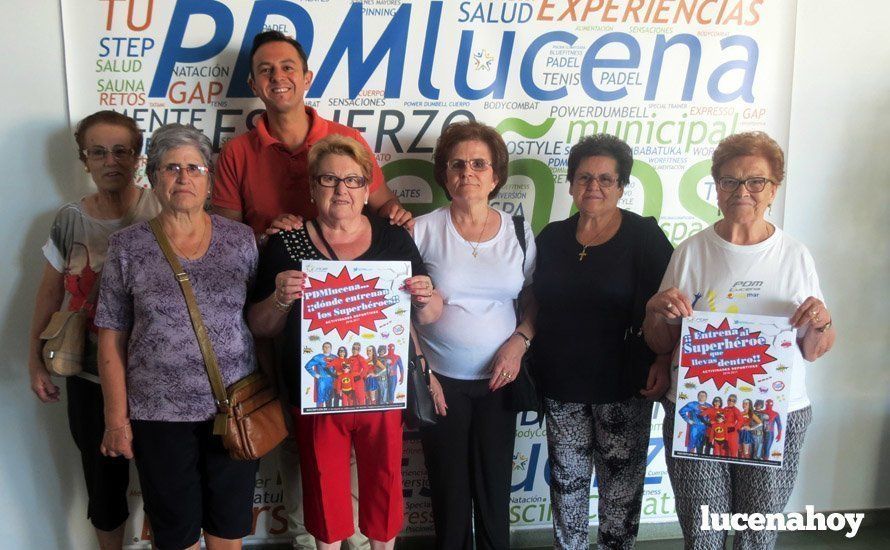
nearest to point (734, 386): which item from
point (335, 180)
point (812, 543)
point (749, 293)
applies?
point (749, 293)

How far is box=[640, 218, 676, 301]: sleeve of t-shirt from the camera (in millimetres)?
2047

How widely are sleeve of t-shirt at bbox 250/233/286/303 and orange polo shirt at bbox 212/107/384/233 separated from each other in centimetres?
35

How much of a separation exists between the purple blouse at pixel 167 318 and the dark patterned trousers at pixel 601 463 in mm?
1238

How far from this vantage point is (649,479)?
295 centimetres

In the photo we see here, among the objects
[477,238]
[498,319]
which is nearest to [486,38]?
[477,238]

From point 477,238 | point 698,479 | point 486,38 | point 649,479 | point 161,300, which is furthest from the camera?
point 649,479

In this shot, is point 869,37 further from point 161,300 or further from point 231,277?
point 161,300

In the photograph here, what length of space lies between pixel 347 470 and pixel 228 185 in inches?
47.9

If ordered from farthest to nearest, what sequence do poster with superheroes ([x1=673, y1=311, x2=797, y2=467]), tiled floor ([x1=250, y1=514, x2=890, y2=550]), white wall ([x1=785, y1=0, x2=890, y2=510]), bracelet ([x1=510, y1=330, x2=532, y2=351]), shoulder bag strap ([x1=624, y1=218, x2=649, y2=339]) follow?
tiled floor ([x1=250, y1=514, x2=890, y2=550]) → white wall ([x1=785, y1=0, x2=890, y2=510]) → bracelet ([x1=510, y1=330, x2=532, y2=351]) → shoulder bag strap ([x1=624, y1=218, x2=649, y2=339]) → poster with superheroes ([x1=673, y1=311, x2=797, y2=467])

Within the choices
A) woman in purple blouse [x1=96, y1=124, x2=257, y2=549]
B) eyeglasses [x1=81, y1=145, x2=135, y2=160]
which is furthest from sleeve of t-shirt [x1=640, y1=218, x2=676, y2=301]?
eyeglasses [x1=81, y1=145, x2=135, y2=160]

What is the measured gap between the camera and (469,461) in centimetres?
215

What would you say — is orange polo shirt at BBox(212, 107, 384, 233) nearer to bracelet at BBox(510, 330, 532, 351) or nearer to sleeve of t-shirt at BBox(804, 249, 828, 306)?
bracelet at BBox(510, 330, 532, 351)

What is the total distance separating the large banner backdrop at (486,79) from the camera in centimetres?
249

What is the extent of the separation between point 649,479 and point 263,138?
2.54 meters
